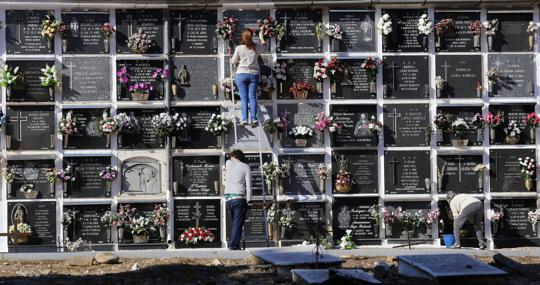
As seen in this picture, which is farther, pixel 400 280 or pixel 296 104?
pixel 296 104

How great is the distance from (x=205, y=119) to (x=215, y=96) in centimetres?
40

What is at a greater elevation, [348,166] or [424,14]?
[424,14]

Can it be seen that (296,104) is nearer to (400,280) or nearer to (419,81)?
(419,81)

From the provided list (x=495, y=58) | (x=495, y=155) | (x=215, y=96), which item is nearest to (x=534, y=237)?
(x=495, y=155)

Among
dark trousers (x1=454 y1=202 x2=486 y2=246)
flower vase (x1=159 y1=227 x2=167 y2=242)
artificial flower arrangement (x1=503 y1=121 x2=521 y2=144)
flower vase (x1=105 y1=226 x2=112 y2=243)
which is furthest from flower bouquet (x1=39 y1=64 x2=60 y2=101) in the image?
artificial flower arrangement (x1=503 y1=121 x2=521 y2=144)

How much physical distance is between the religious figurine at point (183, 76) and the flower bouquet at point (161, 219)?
203 cm

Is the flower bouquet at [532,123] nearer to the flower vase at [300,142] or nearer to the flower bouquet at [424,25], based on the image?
the flower bouquet at [424,25]

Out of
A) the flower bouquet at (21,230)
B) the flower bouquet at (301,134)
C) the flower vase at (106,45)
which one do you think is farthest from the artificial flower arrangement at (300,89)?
the flower bouquet at (21,230)

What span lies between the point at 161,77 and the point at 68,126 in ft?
5.41

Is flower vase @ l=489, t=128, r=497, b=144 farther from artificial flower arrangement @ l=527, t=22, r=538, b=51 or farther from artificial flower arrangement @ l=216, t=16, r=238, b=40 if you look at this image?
artificial flower arrangement @ l=216, t=16, r=238, b=40

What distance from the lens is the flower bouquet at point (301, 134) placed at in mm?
15461

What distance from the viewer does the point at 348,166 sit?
15648mm

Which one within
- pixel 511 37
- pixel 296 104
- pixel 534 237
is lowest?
pixel 534 237

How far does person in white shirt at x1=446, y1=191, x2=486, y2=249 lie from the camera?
14.9 meters
